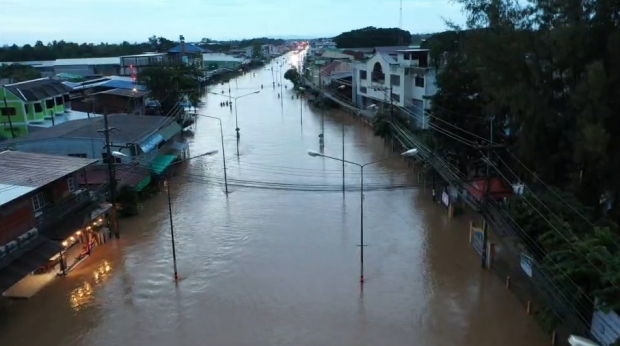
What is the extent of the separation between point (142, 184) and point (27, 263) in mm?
7651

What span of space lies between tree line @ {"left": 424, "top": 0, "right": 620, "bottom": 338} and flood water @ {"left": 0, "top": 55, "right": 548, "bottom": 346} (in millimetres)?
1986

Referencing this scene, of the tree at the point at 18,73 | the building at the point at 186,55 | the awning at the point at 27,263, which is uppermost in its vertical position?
the building at the point at 186,55

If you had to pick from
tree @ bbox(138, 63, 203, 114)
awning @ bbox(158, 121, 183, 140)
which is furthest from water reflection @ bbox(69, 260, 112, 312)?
tree @ bbox(138, 63, 203, 114)

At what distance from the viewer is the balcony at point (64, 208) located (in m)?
12.4

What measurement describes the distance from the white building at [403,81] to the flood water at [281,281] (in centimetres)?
756

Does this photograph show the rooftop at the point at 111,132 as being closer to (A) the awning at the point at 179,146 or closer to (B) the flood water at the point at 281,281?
(A) the awning at the point at 179,146

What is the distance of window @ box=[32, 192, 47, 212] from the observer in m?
12.3

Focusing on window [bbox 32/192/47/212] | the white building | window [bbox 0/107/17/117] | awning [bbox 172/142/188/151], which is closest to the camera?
window [bbox 32/192/47/212]

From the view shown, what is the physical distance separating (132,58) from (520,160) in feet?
142

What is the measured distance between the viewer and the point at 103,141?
18.7 meters

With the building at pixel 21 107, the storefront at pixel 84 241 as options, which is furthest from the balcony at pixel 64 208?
the building at pixel 21 107

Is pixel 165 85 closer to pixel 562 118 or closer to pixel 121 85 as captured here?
pixel 121 85

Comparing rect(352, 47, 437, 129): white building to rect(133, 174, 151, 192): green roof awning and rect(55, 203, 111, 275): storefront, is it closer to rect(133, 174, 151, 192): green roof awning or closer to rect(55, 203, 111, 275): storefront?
rect(133, 174, 151, 192): green roof awning

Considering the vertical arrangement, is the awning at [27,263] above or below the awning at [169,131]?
below
